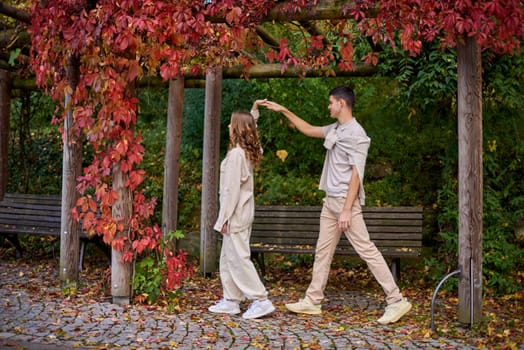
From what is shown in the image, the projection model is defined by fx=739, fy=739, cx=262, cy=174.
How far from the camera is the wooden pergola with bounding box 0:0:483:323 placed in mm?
5859

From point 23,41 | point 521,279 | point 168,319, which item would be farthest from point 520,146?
point 23,41

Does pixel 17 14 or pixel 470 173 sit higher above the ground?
pixel 17 14

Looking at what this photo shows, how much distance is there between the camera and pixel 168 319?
6.00 m

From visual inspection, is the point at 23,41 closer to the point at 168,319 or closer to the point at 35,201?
the point at 35,201

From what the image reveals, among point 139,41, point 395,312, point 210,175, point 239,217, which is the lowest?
point 395,312

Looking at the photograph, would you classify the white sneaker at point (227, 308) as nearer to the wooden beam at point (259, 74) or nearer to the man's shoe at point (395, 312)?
the man's shoe at point (395, 312)

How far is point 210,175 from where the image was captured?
27.8 ft

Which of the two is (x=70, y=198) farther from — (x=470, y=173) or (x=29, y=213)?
(x=470, y=173)

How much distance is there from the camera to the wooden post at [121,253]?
6617 mm

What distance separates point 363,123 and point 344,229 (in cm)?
363

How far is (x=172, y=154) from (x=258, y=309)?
2867mm

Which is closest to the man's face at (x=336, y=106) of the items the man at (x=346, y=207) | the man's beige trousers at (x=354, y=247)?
the man at (x=346, y=207)

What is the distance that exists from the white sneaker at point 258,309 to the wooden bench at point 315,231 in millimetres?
1397

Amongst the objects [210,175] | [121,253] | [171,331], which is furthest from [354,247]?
[210,175]
